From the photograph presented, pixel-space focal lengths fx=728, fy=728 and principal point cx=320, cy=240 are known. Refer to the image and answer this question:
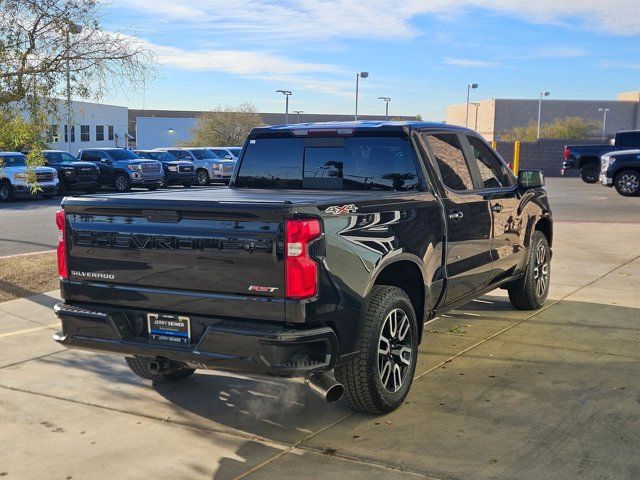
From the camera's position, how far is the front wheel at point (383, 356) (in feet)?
14.9

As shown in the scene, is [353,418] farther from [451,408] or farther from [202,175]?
[202,175]

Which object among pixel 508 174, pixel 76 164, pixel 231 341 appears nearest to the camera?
pixel 231 341

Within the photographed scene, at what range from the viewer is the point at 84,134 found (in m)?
67.9

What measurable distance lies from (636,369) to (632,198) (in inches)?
719

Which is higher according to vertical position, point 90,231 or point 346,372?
point 90,231

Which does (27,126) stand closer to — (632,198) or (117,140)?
(632,198)

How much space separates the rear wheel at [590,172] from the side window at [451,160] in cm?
2414

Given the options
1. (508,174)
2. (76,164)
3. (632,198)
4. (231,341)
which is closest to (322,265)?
(231,341)

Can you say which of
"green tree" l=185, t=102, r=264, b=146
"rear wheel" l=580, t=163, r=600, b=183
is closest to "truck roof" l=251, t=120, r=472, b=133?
"rear wheel" l=580, t=163, r=600, b=183

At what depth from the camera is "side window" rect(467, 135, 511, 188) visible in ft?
21.4

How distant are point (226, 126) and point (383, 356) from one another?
204 feet

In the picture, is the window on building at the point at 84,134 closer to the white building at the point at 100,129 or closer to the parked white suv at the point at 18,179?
the white building at the point at 100,129

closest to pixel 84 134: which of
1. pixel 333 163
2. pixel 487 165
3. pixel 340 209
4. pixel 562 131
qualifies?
pixel 562 131

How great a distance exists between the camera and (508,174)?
23.3ft
